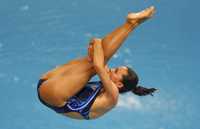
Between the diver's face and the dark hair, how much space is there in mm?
38

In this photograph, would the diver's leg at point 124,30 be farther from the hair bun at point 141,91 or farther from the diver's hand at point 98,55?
the hair bun at point 141,91

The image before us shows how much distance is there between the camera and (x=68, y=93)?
22.5ft

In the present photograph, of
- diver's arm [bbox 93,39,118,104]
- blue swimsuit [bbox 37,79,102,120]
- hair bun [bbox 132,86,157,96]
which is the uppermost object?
diver's arm [bbox 93,39,118,104]

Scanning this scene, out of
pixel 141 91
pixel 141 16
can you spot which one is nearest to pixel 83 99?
Result: pixel 141 91

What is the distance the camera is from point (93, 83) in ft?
23.6

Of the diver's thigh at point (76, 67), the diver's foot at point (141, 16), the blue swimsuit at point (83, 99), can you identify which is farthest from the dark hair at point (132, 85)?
the diver's foot at point (141, 16)

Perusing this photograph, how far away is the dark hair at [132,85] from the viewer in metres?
7.11

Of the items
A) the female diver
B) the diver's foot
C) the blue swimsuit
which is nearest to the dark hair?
the female diver

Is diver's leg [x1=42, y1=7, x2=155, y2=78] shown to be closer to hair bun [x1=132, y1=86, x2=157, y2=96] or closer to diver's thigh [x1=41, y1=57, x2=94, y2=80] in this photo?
diver's thigh [x1=41, y1=57, x2=94, y2=80]

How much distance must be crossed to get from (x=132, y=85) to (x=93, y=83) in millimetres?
481

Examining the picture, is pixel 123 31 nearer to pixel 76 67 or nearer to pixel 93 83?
pixel 76 67

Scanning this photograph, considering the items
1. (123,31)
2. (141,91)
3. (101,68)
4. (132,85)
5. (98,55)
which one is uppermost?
(123,31)

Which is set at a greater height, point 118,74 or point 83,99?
point 118,74

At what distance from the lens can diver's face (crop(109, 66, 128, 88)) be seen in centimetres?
710
